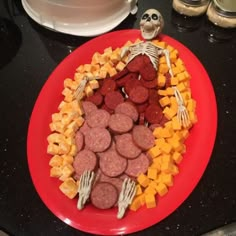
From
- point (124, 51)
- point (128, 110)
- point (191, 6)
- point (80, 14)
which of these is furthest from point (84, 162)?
point (191, 6)

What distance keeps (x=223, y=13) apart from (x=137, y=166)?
508 millimetres

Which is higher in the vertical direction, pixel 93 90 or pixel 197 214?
pixel 93 90

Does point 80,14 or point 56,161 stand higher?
point 80,14

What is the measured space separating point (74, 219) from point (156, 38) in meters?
0.50

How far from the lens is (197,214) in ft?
2.62

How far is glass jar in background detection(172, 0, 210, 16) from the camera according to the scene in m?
1.05

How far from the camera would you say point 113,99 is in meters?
0.90

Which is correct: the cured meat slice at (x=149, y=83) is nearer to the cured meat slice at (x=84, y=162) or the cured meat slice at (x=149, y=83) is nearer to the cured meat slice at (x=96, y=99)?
the cured meat slice at (x=96, y=99)

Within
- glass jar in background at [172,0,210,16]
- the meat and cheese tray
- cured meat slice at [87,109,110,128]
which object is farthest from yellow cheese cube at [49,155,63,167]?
glass jar in background at [172,0,210,16]

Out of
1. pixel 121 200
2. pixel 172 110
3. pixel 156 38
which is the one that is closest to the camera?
pixel 121 200

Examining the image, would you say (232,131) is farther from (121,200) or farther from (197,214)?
(121,200)

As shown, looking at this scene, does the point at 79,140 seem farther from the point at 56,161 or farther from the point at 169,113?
the point at 169,113

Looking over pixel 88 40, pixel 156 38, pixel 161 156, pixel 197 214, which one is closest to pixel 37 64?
pixel 88 40

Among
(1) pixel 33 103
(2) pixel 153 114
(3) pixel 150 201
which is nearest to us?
(3) pixel 150 201
